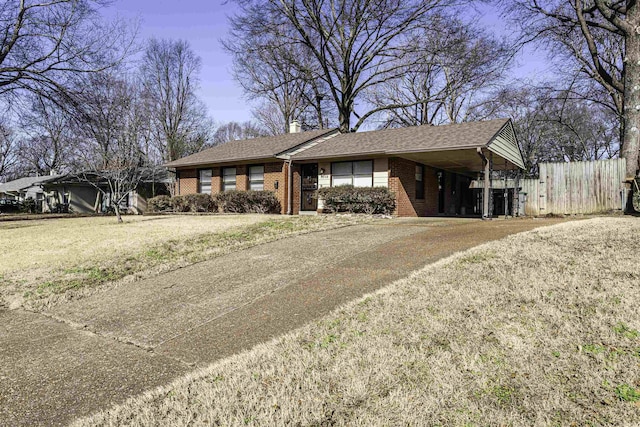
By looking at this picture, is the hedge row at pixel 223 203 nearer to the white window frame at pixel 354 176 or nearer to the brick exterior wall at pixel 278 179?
the brick exterior wall at pixel 278 179

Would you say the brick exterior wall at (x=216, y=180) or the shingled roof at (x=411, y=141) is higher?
the shingled roof at (x=411, y=141)

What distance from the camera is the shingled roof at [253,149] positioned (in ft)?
57.5

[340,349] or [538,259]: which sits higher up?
[538,259]

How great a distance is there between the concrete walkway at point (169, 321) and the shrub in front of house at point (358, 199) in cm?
720

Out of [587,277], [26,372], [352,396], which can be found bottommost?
[26,372]

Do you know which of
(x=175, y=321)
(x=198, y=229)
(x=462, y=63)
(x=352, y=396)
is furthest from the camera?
(x=462, y=63)

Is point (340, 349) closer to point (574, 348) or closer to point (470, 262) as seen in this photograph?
point (574, 348)

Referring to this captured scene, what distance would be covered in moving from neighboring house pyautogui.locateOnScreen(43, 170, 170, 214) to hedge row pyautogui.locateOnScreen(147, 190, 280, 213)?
311 inches

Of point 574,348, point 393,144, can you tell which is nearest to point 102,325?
point 574,348

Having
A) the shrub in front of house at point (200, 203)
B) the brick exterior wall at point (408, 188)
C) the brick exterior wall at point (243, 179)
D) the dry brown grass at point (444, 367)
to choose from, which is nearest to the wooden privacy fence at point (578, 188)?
the brick exterior wall at point (408, 188)

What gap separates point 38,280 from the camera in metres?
6.23

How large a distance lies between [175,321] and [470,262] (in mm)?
3910

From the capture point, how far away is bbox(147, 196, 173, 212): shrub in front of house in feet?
67.7

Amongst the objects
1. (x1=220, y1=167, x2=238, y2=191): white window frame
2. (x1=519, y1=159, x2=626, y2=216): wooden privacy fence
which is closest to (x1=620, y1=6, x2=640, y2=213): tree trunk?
(x1=519, y1=159, x2=626, y2=216): wooden privacy fence
